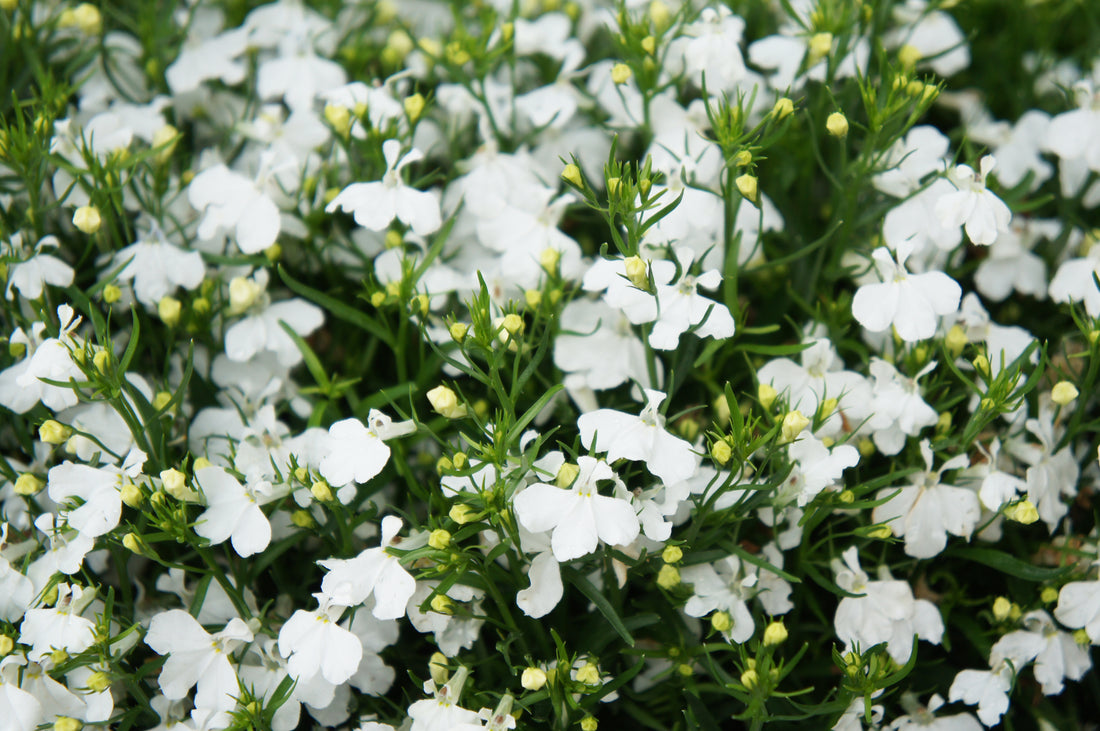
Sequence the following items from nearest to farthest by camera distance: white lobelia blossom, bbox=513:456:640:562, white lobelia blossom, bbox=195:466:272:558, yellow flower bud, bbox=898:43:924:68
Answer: white lobelia blossom, bbox=513:456:640:562 < white lobelia blossom, bbox=195:466:272:558 < yellow flower bud, bbox=898:43:924:68

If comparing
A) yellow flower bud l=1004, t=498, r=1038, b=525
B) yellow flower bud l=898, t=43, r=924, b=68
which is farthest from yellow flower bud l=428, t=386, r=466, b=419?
yellow flower bud l=898, t=43, r=924, b=68

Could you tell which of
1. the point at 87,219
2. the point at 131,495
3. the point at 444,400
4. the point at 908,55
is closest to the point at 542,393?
the point at 444,400

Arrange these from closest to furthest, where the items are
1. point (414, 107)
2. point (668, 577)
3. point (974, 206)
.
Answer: point (668, 577), point (974, 206), point (414, 107)

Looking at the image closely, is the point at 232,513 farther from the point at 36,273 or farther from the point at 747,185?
the point at 747,185

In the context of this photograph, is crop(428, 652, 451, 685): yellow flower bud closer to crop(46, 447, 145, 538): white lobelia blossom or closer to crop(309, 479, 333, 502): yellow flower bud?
crop(309, 479, 333, 502): yellow flower bud

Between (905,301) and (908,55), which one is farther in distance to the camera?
(908,55)

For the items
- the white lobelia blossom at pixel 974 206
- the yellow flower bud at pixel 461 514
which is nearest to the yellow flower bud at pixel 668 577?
the yellow flower bud at pixel 461 514
